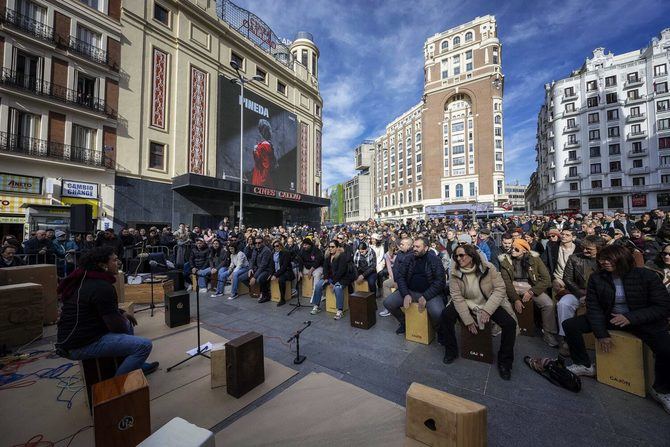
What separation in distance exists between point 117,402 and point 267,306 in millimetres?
4637

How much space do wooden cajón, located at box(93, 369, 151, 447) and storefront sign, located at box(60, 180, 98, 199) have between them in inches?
666

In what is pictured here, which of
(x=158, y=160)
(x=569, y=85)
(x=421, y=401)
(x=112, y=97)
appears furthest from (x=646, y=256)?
(x=569, y=85)

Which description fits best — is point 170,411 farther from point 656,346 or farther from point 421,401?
point 656,346

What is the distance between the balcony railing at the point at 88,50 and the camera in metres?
14.4

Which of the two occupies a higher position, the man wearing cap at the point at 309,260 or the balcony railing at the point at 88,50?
the balcony railing at the point at 88,50

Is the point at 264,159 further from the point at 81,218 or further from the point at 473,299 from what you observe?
the point at 473,299

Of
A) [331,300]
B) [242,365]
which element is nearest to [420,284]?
[331,300]

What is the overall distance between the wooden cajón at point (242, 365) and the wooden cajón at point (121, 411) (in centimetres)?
88

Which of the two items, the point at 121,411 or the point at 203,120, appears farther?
the point at 203,120

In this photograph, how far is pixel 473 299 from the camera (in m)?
3.89

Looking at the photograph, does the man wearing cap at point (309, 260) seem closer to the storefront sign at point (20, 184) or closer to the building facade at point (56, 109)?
the building facade at point (56, 109)

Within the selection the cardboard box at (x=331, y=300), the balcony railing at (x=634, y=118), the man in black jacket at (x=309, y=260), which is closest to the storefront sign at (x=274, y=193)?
the man in black jacket at (x=309, y=260)

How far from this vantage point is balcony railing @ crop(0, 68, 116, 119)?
12.4 m

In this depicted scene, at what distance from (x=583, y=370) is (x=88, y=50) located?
80.0ft
